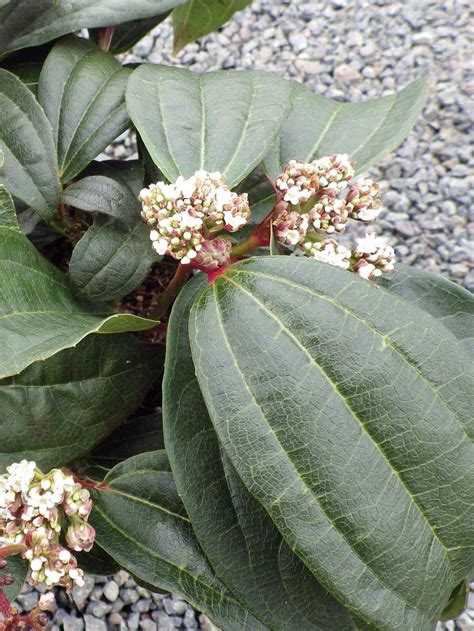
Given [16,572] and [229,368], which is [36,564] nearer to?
[16,572]

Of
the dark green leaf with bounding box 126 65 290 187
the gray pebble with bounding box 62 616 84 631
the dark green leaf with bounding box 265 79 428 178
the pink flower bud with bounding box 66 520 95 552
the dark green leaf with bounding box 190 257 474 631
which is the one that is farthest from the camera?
the gray pebble with bounding box 62 616 84 631

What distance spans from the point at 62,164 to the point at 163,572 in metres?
0.50

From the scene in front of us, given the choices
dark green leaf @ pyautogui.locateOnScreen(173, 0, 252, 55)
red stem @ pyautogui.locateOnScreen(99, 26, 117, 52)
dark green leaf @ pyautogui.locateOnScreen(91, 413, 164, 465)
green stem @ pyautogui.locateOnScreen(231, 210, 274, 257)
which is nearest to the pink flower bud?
dark green leaf @ pyautogui.locateOnScreen(91, 413, 164, 465)

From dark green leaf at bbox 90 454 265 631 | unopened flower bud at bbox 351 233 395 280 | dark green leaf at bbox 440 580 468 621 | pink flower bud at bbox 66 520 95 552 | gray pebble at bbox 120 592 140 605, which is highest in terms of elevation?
unopened flower bud at bbox 351 233 395 280

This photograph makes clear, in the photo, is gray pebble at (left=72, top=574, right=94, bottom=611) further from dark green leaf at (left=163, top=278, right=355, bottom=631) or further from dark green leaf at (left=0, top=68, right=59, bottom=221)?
dark green leaf at (left=0, top=68, right=59, bottom=221)

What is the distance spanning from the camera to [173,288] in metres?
0.90

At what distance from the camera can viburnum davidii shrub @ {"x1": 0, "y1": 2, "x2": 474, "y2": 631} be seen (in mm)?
640

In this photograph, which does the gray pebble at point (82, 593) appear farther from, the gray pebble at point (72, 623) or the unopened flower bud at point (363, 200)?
the unopened flower bud at point (363, 200)

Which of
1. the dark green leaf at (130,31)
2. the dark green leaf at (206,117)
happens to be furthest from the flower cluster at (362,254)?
the dark green leaf at (130,31)

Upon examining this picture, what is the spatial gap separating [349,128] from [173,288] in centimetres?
32

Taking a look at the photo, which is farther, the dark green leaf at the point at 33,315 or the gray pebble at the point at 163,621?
the gray pebble at the point at 163,621

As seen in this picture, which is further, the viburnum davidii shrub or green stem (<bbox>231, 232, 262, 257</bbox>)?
green stem (<bbox>231, 232, 262, 257</bbox>)

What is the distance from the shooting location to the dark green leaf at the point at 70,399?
2.68ft

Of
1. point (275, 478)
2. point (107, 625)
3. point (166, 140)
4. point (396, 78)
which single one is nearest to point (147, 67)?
point (166, 140)
